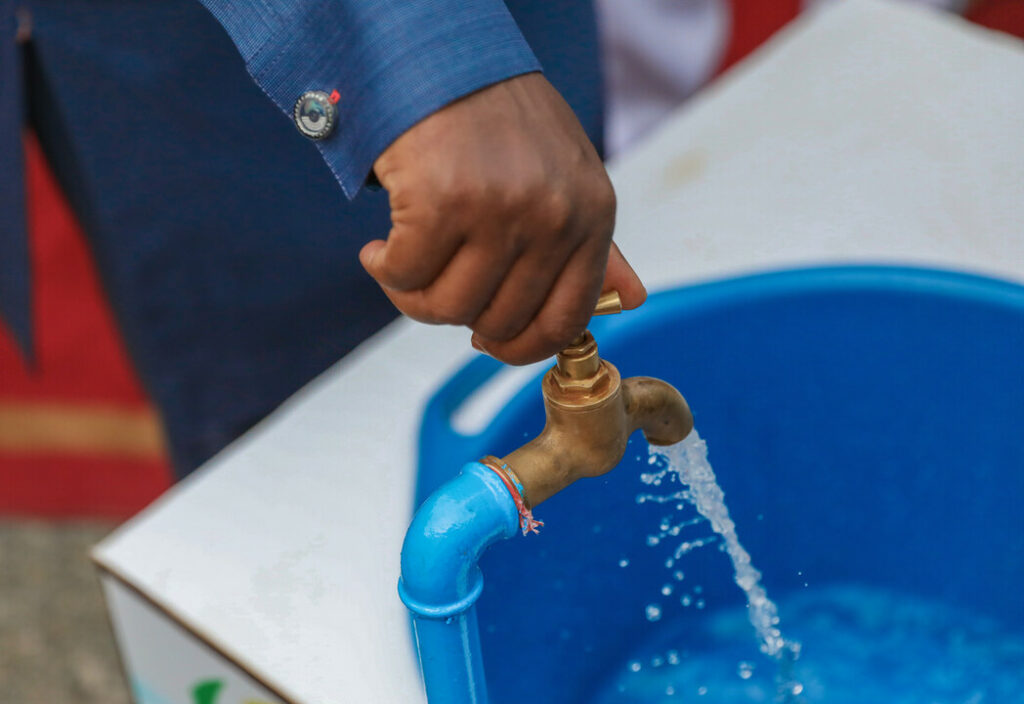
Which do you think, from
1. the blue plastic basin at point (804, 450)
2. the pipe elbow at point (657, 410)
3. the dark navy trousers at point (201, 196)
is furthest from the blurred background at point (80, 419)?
the pipe elbow at point (657, 410)

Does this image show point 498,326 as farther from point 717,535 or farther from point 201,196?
point 201,196

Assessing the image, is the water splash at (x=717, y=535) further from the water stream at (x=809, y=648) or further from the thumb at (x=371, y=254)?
the thumb at (x=371, y=254)

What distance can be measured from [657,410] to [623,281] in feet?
0.32

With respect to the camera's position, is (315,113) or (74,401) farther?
(74,401)

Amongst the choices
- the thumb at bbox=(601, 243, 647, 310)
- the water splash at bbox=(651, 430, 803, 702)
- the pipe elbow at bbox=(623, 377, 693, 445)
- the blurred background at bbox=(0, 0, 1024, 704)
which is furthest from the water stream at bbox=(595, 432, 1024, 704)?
the blurred background at bbox=(0, 0, 1024, 704)

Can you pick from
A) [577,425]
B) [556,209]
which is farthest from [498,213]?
[577,425]

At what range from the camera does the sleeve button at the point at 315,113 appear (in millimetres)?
411

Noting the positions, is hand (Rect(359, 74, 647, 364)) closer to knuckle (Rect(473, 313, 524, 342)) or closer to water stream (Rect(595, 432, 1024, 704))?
knuckle (Rect(473, 313, 524, 342))

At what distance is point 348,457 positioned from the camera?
0.60 meters

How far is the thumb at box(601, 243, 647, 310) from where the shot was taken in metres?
0.42

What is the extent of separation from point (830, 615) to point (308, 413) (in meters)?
0.34

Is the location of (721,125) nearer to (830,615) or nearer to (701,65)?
(830,615)

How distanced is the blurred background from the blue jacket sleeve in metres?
0.87

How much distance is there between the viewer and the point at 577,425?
45 cm
